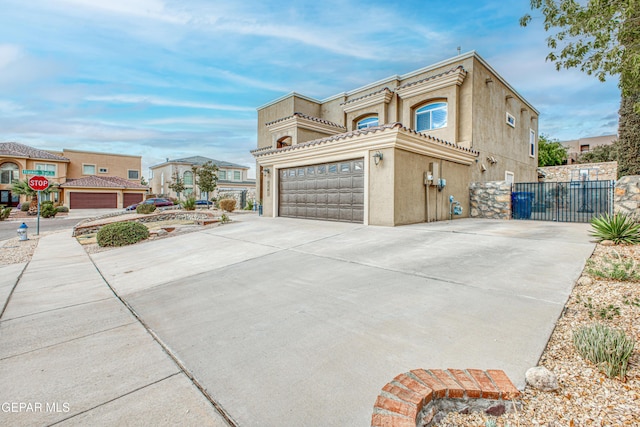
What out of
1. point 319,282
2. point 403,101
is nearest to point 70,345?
point 319,282

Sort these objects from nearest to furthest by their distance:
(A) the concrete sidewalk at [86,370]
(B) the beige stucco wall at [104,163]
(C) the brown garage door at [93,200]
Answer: (A) the concrete sidewalk at [86,370]
(C) the brown garage door at [93,200]
(B) the beige stucco wall at [104,163]

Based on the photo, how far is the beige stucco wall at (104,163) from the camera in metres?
41.2

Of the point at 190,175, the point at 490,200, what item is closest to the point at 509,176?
the point at 490,200

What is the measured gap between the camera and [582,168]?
23.0 m

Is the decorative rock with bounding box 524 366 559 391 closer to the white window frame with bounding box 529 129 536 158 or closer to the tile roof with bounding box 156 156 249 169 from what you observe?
the white window frame with bounding box 529 129 536 158

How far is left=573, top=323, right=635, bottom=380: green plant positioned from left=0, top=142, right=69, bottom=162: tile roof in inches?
2039

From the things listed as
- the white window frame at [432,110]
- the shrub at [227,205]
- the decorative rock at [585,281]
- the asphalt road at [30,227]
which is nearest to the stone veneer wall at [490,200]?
the white window frame at [432,110]

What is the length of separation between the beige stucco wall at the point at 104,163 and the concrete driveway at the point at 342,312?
45706 mm

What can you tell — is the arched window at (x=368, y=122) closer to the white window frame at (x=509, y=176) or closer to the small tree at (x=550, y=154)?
the white window frame at (x=509, y=176)

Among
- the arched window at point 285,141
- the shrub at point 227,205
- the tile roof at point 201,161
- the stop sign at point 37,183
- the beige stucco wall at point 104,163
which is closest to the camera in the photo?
the stop sign at point 37,183

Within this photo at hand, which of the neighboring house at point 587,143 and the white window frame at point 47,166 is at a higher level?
the neighboring house at point 587,143

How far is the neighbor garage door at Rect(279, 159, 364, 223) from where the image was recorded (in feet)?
36.5

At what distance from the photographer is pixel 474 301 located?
3.74 m

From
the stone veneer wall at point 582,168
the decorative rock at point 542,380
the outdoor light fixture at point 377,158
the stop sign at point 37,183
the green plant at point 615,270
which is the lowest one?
the decorative rock at point 542,380
